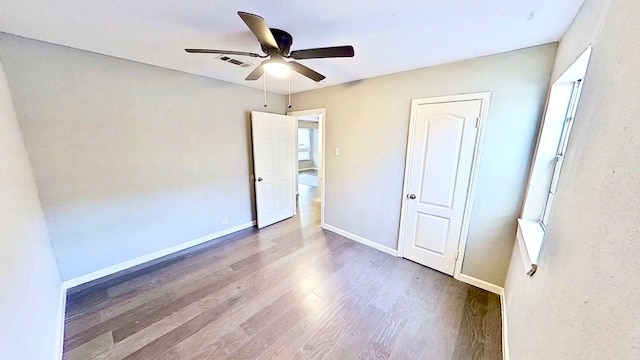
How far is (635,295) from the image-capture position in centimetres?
50

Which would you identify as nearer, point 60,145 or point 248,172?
point 60,145

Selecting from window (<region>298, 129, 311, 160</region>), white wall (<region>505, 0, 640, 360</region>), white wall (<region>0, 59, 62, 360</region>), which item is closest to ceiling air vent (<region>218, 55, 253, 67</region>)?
white wall (<region>0, 59, 62, 360</region>)

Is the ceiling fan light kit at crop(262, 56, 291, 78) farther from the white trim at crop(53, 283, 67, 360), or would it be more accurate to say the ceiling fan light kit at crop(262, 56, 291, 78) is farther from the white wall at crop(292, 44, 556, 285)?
the white trim at crop(53, 283, 67, 360)

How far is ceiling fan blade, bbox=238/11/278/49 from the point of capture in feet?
3.84

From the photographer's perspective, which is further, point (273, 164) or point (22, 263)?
point (273, 164)

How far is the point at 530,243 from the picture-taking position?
154cm

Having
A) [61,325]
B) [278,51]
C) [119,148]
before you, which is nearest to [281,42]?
[278,51]

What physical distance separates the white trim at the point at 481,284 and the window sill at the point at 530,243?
2.56 feet

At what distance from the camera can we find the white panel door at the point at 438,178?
2240 millimetres

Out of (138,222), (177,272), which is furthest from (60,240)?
(177,272)

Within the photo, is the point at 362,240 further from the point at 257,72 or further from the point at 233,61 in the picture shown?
the point at 233,61

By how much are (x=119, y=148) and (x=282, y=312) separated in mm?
2424

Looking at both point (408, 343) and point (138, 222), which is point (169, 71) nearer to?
point (138, 222)

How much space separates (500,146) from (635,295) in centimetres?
191
